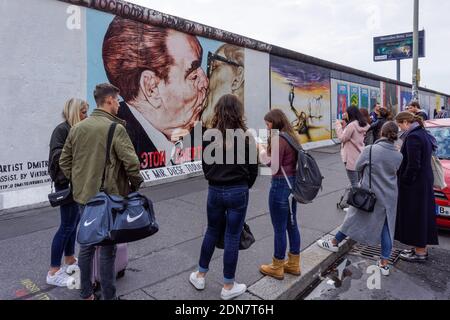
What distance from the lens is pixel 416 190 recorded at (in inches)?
160

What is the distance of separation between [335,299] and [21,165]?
501cm

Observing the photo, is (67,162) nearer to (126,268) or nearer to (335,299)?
(126,268)

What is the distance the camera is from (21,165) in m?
5.59

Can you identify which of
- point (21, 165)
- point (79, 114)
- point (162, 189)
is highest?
point (79, 114)

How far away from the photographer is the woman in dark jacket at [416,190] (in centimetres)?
397

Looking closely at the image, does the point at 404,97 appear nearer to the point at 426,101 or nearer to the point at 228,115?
the point at 426,101

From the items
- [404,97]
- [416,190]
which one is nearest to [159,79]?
[416,190]

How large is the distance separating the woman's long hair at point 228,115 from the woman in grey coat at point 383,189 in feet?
5.68

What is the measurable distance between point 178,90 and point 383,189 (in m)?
5.47

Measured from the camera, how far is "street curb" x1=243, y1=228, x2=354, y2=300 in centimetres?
317

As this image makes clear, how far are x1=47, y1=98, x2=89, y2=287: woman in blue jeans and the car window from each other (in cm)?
548

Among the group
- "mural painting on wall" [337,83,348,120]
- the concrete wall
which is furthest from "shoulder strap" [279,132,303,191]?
"mural painting on wall" [337,83,348,120]

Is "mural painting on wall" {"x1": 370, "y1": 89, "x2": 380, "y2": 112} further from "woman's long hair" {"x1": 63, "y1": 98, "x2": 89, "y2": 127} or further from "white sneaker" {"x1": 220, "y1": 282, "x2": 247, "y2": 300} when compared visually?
"woman's long hair" {"x1": 63, "y1": 98, "x2": 89, "y2": 127}
